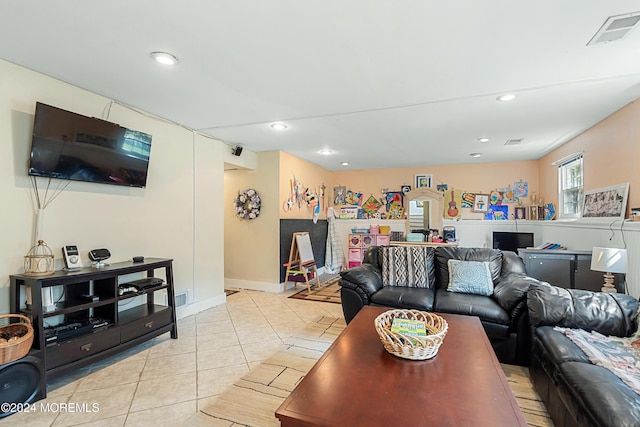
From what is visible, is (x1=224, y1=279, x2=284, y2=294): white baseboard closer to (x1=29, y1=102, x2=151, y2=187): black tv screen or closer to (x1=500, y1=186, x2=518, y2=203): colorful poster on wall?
(x1=29, y1=102, x2=151, y2=187): black tv screen

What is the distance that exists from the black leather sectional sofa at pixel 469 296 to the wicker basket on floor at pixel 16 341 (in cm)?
252

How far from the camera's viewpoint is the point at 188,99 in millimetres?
2973

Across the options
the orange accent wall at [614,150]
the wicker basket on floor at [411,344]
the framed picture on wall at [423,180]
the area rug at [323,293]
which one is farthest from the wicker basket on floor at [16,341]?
the framed picture on wall at [423,180]

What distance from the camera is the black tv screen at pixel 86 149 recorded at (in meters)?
2.36

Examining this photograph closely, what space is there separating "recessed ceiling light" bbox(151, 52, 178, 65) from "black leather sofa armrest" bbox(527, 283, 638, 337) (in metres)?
3.23

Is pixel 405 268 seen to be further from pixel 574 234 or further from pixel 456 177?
pixel 456 177

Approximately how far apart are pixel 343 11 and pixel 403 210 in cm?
545

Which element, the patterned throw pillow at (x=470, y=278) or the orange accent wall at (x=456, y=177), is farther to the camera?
the orange accent wall at (x=456, y=177)

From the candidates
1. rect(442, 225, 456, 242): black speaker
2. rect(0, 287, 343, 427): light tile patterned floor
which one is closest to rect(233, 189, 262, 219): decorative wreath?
rect(0, 287, 343, 427): light tile patterned floor

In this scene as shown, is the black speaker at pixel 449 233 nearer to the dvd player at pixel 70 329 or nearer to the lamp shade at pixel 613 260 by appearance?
the lamp shade at pixel 613 260

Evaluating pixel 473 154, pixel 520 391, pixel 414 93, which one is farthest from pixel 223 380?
pixel 473 154

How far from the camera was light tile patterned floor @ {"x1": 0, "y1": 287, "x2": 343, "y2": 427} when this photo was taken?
194 cm

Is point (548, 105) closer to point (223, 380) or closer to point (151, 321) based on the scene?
point (223, 380)

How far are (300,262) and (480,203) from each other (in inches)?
153
